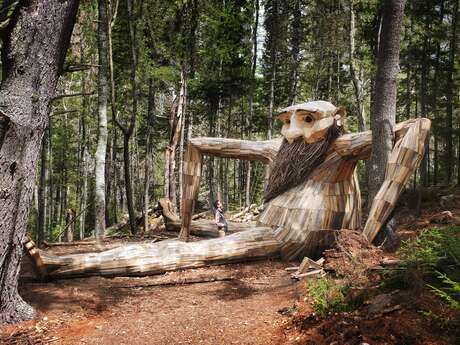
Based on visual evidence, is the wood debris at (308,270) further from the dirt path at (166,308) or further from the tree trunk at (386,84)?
the tree trunk at (386,84)

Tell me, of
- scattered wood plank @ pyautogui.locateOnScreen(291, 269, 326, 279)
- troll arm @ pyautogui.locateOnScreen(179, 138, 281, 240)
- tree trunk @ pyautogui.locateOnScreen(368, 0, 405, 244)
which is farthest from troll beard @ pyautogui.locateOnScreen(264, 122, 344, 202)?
scattered wood plank @ pyautogui.locateOnScreen(291, 269, 326, 279)

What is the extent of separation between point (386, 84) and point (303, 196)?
6.67ft

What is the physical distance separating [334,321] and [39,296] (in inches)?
131

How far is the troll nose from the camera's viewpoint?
607 cm

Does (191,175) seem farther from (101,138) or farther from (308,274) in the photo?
(101,138)

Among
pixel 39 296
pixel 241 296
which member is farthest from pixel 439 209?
pixel 39 296

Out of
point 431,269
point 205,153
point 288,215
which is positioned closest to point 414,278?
point 431,269

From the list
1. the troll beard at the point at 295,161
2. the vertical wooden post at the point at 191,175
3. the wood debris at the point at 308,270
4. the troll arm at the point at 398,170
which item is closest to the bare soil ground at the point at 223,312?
the wood debris at the point at 308,270

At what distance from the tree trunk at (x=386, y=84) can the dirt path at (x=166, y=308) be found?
7.30ft

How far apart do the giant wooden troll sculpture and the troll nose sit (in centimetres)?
2

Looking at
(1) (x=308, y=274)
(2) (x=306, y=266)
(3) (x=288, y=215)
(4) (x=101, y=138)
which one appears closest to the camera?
(1) (x=308, y=274)

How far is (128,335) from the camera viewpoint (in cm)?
370

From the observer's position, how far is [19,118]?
3.76 m

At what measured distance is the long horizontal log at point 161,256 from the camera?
4996 millimetres
